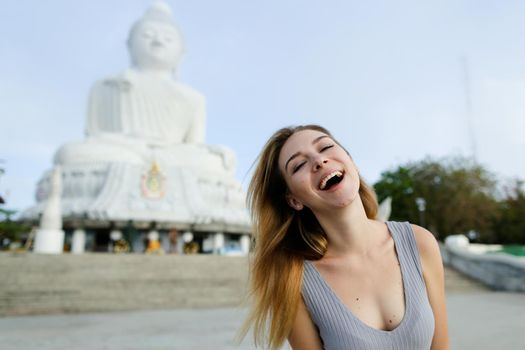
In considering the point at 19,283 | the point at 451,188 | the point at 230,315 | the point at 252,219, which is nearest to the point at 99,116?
the point at 19,283

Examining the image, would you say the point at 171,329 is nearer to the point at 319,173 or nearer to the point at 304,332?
the point at 304,332

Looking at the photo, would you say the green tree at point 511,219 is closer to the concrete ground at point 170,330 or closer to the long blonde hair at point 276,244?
the concrete ground at point 170,330

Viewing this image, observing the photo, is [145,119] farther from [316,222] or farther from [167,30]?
[316,222]

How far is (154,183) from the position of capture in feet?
61.0

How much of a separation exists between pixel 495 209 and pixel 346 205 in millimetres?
24527

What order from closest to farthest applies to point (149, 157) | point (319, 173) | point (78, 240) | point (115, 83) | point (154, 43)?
point (319, 173)
point (78, 240)
point (149, 157)
point (115, 83)
point (154, 43)

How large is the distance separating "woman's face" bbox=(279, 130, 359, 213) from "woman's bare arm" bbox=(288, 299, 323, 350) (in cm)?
33

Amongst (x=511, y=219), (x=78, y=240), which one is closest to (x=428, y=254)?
(x=78, y=240)

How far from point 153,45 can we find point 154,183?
792 cm

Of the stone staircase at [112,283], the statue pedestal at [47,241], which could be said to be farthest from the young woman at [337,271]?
the statue pedestal at [47,241]

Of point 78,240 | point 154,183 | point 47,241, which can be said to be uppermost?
point 154,183

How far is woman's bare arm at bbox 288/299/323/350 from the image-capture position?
130cm

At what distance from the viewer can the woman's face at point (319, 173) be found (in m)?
1.31

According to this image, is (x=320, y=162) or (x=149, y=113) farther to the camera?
(x=149, y=113)
